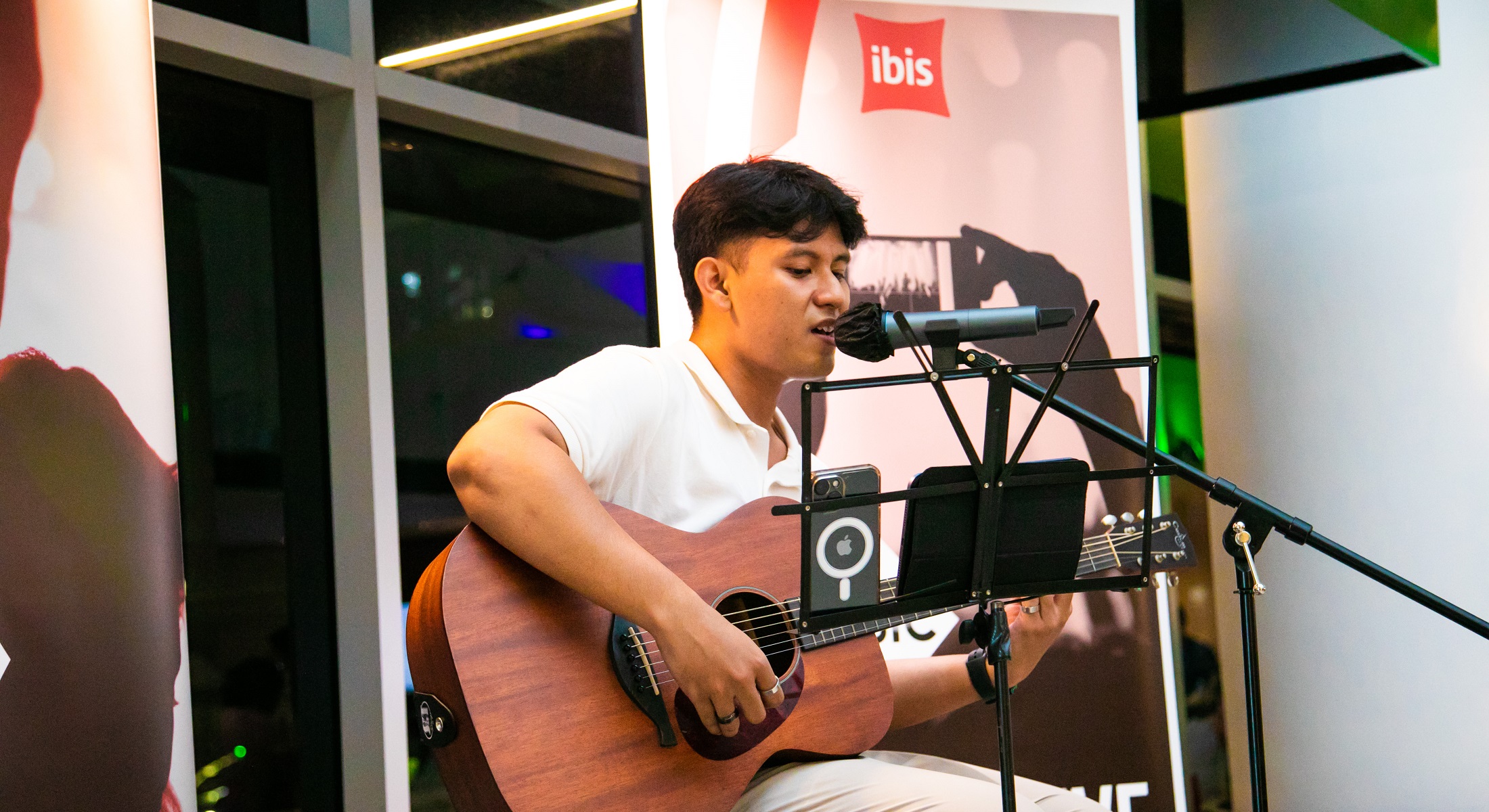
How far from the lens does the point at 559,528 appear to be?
5.32ft

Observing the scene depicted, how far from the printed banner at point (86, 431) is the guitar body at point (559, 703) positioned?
57cm

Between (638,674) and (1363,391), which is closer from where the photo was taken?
(638,674)

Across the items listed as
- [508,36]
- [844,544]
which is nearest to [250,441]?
[508,36]

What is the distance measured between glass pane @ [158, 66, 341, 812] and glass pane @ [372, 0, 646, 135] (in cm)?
40

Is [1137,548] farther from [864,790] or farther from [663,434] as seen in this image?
[663,434]

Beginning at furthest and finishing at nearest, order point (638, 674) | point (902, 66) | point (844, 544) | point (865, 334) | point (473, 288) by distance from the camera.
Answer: point (473, 288) → point (902, 66) → point (638, 674) → point (865, 334) → point (844, 544)

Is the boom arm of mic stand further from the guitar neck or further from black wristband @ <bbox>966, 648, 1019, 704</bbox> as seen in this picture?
black wristband @ <bbox>966, 648, 1019, 704</bbox>

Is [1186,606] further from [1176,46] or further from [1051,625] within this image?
[1051,625]

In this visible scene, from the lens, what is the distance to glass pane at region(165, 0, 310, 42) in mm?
2785

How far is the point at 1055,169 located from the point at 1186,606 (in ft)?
6.39

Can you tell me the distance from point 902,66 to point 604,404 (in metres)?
1.48

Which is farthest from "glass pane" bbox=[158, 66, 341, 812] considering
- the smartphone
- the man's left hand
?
the smartphone


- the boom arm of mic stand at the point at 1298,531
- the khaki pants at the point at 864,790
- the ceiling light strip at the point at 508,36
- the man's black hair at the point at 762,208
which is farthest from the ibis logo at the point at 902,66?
the khaki pants at the point at 864,790

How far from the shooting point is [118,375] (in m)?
1.92
